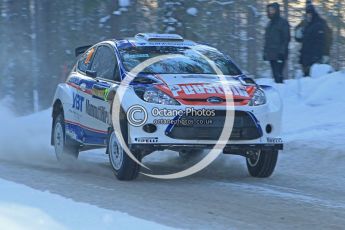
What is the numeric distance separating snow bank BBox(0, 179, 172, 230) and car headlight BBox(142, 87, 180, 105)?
5.91ft

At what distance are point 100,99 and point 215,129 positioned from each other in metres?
1.68

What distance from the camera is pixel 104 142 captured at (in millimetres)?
8820

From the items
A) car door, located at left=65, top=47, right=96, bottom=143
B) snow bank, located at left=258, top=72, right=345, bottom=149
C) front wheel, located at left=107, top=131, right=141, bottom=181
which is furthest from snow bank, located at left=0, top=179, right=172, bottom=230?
snow bank, located at left=258, top=72, right=345, bottom=149

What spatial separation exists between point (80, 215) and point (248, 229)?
4.64 feet

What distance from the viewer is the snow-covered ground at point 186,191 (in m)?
5.91

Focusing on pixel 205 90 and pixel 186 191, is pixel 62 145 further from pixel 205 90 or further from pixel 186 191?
pixel 186 191

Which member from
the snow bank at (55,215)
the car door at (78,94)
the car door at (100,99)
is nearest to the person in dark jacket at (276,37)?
the car door at (78,94)

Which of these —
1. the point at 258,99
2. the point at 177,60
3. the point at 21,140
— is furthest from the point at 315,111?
the point at 21,140

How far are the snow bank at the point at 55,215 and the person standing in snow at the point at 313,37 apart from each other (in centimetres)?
926

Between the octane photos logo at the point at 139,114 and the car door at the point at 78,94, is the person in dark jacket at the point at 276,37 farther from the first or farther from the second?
the octane photos logo at the point at 139,114

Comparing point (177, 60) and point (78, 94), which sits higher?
point (177, 60)

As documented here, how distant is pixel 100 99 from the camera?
8.78 m

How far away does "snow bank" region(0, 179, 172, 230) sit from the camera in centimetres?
538

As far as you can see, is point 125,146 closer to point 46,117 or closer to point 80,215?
point 80,215
